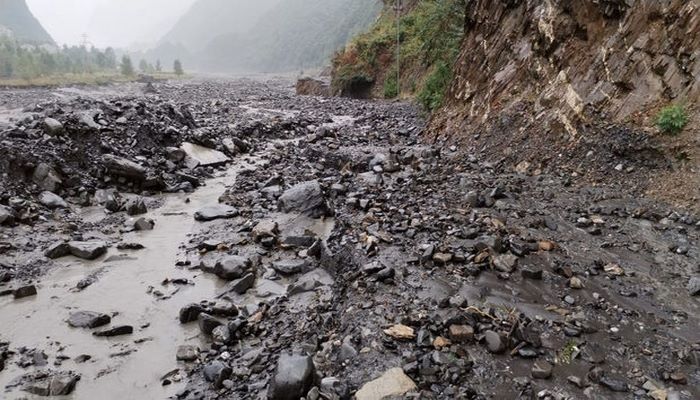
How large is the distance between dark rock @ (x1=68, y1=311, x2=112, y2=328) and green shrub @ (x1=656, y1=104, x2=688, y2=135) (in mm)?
8645

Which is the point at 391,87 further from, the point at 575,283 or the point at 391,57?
the point at 575,283

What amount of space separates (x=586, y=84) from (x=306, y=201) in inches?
241

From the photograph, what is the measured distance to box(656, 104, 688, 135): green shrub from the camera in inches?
277

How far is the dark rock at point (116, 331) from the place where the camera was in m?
5.67

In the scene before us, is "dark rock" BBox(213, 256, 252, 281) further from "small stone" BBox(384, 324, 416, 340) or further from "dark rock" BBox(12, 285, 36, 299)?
"small stone" BBox(384, 324, 416, 340)

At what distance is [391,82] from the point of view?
35.4 meters

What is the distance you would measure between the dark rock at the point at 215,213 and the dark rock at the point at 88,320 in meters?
3.97

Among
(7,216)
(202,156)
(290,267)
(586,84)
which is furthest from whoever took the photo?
(202,156)

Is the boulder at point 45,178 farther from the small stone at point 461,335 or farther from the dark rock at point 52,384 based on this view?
the small stone at point 461,335

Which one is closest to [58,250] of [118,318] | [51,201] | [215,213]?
[51,201]

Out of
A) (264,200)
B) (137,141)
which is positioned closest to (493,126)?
(264,200)

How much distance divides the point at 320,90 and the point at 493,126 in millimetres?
34030

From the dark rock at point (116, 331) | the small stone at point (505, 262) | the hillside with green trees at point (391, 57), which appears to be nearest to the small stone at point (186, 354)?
the dark rock at point (116, 331)

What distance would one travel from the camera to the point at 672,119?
7094 mm
